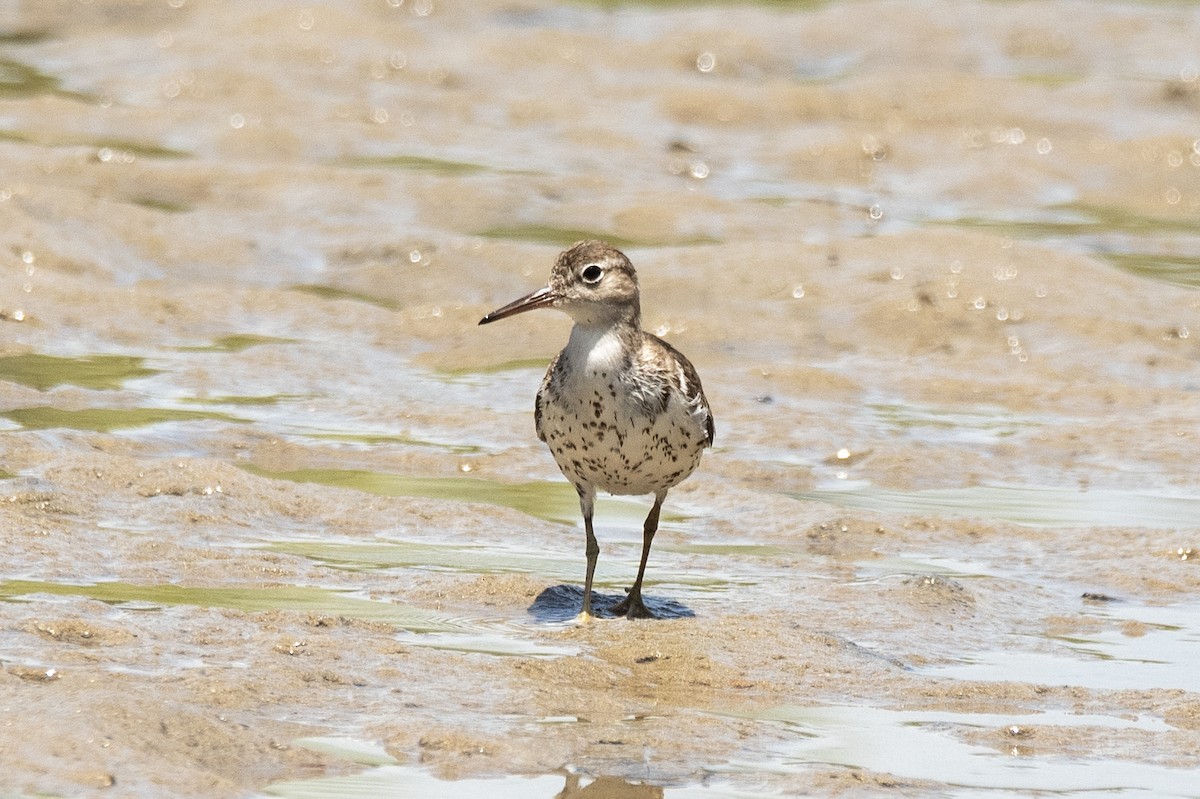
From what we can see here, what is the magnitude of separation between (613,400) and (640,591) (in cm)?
87

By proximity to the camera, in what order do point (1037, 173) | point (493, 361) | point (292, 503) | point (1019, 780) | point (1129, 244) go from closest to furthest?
1. point (1019, 780)
2. point (292, 503)
3. point (493, 361)
4. point (1129, 244)
5. point (1037, 173)

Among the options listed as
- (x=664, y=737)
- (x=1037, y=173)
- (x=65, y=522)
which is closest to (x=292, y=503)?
(x=65, y=522)

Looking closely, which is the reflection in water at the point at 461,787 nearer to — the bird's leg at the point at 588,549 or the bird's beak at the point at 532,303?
the bird's leg at the point at 588,549

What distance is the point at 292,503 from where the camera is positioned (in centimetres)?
920

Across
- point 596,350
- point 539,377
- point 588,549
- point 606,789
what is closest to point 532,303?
point 596,350

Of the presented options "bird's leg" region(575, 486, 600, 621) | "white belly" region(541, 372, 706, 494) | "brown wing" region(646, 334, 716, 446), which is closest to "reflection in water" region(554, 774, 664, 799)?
"bird's leg" region(575, 486, 600, 621)

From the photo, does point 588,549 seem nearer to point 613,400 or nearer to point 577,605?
point 577,605

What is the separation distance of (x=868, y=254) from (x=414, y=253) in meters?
3.37

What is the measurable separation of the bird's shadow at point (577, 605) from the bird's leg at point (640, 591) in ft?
0.14

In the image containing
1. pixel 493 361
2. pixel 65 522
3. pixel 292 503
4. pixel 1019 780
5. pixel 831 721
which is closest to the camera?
pixel 1019 780

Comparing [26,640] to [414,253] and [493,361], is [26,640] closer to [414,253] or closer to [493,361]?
[493,361]

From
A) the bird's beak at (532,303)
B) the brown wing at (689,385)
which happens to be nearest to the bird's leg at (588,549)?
the brown wing at (689,385)

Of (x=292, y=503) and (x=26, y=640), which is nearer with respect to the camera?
(x=26, y=640)

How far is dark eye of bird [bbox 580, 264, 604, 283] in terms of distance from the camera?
8.36 metres
